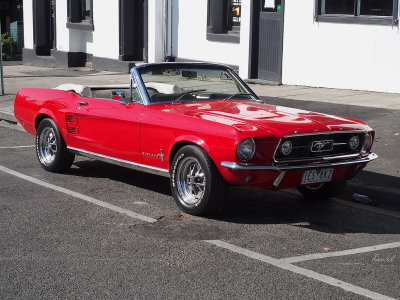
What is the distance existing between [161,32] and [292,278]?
15.3 metres

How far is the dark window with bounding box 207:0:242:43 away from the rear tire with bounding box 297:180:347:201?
10835 mm

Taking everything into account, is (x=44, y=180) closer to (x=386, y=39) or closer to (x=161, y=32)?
(x=386, y=39)

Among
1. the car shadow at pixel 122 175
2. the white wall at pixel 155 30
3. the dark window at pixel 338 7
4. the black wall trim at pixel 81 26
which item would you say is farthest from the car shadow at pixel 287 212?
the black wall trim at pixel 81 26

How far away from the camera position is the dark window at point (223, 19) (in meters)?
18.5

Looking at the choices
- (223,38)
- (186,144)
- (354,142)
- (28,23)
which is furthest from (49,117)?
(28,23)

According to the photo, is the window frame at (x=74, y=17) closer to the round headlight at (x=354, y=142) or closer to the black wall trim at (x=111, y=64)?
the black wall trim at (x=111, y=64)

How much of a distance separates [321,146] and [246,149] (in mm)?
831

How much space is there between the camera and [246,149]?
6.62 m

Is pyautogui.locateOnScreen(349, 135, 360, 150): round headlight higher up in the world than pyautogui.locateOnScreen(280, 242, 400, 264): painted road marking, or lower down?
higher up

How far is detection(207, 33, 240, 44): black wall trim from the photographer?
718 inches

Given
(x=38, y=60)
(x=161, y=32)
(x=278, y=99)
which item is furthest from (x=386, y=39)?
(x=38, y=60)

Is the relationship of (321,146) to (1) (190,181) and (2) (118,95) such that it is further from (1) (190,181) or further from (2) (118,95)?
(2) (118,95)

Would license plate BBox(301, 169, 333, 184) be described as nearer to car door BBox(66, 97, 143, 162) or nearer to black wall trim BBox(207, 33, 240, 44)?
car door BBox(66, 97, 143, 162)

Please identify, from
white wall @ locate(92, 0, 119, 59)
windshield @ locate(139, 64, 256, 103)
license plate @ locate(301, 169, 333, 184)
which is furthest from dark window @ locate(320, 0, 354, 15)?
license plate @ locate(301, 169, 333, 184)
